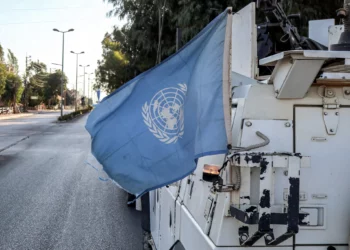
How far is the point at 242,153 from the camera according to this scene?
2.44m

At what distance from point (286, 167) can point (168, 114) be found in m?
0.85

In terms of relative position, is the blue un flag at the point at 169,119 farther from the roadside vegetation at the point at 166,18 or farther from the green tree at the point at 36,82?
the green tree at the point at 36,82

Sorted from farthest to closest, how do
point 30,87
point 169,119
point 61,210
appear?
point 30,87 → point 61,210 → point 169,119

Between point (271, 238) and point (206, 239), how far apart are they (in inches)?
13.5

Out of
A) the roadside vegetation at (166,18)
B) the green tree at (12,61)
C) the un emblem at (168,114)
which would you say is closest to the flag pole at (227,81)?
the un emblem at (168,114)

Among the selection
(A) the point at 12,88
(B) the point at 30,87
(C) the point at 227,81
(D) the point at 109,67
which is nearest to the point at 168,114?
(C) the point at 227,81

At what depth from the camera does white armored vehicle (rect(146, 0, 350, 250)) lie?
2.45 meters

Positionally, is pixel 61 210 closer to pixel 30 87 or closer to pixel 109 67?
pixel 109 67

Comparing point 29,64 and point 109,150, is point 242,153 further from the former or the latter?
point 29,64

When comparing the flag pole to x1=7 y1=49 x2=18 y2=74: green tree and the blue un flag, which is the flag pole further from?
x1=7 y1=49 x2=18 y2=74: green tree

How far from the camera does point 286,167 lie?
2451 millimetres

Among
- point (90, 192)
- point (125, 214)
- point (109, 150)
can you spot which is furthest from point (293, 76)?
point (90, 192)

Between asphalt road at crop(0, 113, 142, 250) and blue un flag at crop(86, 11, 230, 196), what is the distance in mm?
605

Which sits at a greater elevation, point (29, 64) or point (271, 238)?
point (29, 64)
